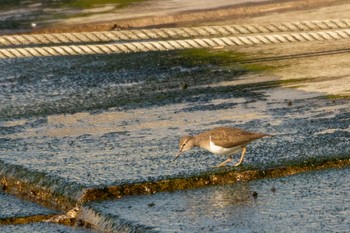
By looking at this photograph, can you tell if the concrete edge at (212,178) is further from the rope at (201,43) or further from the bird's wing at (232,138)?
the rope at (201,43)

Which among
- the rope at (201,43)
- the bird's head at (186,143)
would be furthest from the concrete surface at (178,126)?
the rope at (201,43)

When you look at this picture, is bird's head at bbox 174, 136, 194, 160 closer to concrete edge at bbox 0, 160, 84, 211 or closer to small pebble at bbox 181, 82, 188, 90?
concrete edge at bbox 0, 160, 84, 211

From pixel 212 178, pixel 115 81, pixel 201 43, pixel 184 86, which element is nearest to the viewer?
pixel 212 178

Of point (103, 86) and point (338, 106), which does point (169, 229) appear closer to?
point (338, 106)

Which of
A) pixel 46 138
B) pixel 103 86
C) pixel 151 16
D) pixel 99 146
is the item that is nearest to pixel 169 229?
pixel 99 146

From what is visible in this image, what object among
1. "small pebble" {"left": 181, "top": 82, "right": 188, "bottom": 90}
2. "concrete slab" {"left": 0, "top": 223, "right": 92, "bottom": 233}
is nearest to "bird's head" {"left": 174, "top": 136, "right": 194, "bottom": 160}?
"concrete slab" {"left": 0, "top": 223, "right": 92, "bottom": 233}

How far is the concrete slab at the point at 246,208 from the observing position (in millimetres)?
6504

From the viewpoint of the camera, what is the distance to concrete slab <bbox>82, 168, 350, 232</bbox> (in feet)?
21.3

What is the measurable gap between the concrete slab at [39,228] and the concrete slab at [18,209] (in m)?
0.17

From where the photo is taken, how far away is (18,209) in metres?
7.70

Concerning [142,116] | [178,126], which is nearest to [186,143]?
[178,126]

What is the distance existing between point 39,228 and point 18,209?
50cm

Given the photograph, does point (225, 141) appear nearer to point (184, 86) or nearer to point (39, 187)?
point (39, 187)

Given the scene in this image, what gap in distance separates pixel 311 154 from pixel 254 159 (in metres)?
0.38
